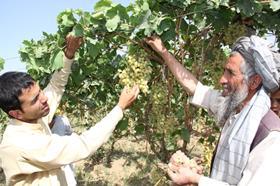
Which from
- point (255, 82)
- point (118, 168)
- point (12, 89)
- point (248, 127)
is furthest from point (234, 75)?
point (118, 168)

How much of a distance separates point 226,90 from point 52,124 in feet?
9.35

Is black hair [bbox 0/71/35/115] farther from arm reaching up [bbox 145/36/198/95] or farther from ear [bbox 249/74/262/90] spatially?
ear [bbox 249/74/262/90]

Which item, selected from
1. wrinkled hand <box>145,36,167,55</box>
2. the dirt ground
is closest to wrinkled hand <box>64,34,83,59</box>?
wrinkled hand <box>145,36,167,55</box>

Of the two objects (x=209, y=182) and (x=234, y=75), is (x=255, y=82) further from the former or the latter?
(x=209, y=182)

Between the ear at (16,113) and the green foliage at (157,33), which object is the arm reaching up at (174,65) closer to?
the green foliage at (157,33)

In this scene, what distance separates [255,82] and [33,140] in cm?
162

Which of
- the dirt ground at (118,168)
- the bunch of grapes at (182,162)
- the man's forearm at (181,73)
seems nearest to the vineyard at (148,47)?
the man's forearm at (181,73)

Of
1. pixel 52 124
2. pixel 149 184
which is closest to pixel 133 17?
pixel 52 124

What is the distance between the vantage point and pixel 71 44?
12.0 feet

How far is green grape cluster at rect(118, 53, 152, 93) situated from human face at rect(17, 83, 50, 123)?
667 millimetres

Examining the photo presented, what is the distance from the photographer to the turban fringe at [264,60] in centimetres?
259

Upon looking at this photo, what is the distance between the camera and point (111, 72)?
16.8 ft

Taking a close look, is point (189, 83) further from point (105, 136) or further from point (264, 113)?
point (264, 113)

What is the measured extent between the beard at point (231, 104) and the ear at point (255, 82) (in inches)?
1.5
